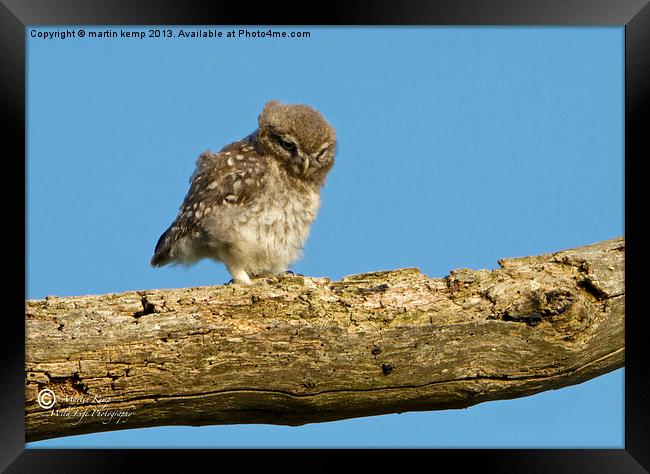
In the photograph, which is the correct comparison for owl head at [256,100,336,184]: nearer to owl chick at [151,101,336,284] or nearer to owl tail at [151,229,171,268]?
owl chick at [151,101,336,284]

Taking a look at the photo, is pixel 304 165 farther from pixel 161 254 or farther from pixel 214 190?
pixel 161 254

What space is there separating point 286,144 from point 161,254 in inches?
51.0

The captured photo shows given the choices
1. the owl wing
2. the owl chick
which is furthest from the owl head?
the owl wing

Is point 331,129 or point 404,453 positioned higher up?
point 331,129

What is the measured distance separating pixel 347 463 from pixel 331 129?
3.09 metres

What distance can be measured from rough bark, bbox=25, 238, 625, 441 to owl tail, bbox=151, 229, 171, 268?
4.19 ft

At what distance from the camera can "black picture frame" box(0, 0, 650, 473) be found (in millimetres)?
4297

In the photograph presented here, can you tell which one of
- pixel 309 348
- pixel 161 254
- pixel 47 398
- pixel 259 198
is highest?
pixel 259 198

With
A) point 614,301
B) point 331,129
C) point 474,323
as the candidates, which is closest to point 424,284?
point 474,323

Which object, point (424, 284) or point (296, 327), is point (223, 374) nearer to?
point (296, 327)

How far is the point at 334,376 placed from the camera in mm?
4586

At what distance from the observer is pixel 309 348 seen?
4.60m
